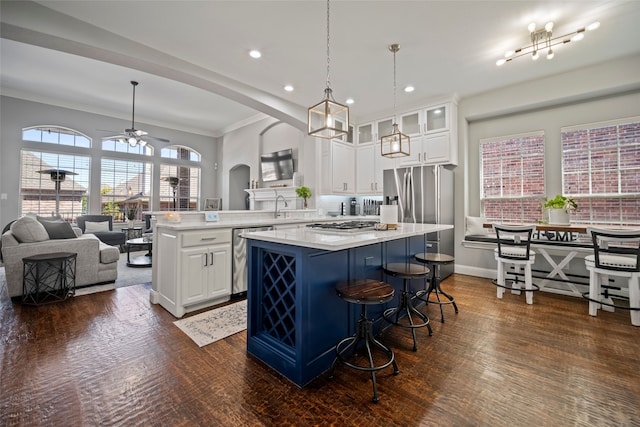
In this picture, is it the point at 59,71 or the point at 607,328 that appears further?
the point at 59,71

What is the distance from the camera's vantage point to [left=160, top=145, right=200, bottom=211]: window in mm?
7879

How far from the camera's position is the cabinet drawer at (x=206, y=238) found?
2.79 metres

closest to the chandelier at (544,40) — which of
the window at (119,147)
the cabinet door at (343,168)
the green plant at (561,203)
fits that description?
the green plant at (561,203)

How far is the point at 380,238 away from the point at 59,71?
6.28 metres

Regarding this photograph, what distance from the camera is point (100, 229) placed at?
20.9 feet

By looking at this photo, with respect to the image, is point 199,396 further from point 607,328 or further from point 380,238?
point 607,328

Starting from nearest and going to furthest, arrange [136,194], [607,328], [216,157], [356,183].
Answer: [607,328] → [356,183] → [136,194] → [216,157]

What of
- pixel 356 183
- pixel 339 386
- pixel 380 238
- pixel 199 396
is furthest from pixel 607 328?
pixel 356 183

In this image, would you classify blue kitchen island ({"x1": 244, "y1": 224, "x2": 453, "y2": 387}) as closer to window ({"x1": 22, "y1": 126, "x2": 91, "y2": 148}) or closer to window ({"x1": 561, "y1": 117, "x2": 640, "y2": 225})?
window ({"x1": 561, "y1": 117, "x2": 640, "y2": 225})

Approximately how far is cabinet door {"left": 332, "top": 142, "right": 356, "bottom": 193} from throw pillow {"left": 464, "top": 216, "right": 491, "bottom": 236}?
2290mm

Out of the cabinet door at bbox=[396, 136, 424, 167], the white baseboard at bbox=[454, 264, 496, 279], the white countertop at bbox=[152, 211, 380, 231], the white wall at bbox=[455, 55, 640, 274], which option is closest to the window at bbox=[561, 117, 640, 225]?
the white wall at bbox=[455, 55, 640, 274]

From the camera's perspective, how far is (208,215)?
11.0 ft

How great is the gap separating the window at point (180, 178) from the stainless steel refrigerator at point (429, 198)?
20.3 feet

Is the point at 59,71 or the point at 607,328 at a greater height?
the point at 59,71
